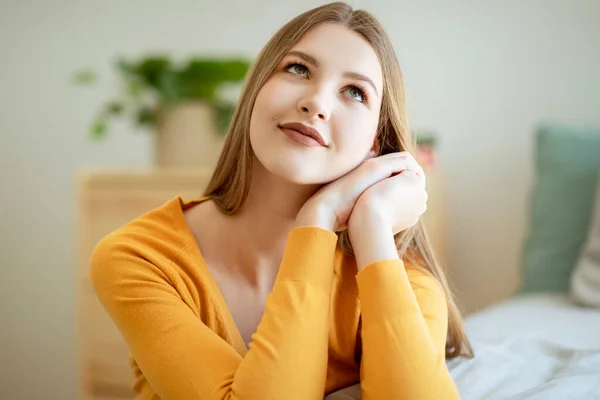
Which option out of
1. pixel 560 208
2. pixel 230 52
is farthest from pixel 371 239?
pixel 230 52

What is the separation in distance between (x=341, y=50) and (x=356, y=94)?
0.23 ft

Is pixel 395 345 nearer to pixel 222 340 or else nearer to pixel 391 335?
pixel 391 335

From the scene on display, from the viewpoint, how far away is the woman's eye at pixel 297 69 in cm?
96

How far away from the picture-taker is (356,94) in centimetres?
96

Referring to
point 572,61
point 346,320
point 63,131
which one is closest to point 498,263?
point 572,61

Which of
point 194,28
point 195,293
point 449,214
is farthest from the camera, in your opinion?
point 194,28

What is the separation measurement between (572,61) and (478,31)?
0.96 ft

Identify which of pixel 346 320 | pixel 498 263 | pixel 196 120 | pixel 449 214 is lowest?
pixel 498 263

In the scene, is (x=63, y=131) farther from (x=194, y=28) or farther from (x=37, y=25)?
(x=194, y=28)

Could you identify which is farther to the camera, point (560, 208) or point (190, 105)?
point (190, 105)

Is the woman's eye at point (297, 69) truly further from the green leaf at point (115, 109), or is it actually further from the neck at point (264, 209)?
the green leaf at point (115, 109)

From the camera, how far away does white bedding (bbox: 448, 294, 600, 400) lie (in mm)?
849

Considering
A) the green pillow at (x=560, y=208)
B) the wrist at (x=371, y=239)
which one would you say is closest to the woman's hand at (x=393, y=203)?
the wrist at (x=371, y=239)

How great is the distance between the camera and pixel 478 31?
1983mm
